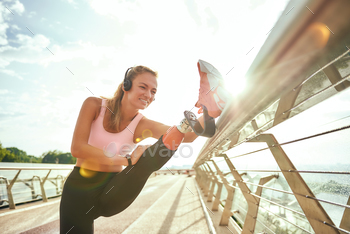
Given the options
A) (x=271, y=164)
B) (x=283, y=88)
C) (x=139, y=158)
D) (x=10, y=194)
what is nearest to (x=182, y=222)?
(x=271, y=164)

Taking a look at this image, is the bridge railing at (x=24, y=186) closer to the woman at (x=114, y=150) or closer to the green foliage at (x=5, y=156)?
the woman at (x=114, y=150)

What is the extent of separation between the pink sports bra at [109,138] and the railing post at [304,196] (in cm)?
128

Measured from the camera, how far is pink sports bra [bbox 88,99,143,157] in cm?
196

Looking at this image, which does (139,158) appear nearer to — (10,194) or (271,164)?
(271,164)

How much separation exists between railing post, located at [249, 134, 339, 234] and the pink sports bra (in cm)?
128

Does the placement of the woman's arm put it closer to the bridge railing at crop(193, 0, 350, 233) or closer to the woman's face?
the woman's face

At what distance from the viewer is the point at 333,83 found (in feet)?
2.10

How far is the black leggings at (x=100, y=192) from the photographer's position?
144 cm

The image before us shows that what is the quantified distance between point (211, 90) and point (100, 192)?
1.26m

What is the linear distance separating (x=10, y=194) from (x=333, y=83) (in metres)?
6.78

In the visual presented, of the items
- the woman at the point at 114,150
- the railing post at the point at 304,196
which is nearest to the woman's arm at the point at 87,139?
the woman at the point at 114,150

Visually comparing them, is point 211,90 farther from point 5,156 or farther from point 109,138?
point 5,156

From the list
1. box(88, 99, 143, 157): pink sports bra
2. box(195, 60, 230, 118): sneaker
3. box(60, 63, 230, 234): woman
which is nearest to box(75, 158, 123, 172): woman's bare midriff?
box(60, 63, 230, 234): woman

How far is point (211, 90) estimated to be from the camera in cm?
121
